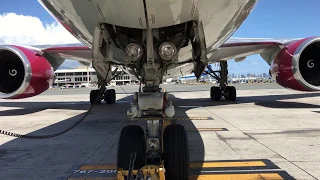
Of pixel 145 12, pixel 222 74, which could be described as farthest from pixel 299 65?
pixel 145 12

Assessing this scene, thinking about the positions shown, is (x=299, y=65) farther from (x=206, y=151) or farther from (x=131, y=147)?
(x=131, y=147)

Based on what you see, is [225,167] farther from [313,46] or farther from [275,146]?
[313,46]

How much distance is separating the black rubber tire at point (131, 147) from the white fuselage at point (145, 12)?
1.16 metres

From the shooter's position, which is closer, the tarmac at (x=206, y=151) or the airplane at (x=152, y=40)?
the airplane at (x=152, y=40)

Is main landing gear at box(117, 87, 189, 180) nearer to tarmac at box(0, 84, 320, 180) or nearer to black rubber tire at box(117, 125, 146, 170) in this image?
black rubber tire at box(117, 125, 146, 170)

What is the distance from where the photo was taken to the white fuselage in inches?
102

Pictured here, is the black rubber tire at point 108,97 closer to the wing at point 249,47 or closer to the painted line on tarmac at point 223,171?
the wing at point 249,47

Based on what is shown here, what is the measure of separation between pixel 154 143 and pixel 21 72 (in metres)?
7.54

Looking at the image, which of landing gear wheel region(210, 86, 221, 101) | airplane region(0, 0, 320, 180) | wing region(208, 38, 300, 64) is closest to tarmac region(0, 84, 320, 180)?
airplane region(0, 0, 320, 180)

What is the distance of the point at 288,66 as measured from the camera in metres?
8.66

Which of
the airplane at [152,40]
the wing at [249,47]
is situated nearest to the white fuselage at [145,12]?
the airplane at [152,40]

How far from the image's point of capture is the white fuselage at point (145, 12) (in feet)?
8.51

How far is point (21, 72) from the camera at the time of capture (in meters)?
9.33

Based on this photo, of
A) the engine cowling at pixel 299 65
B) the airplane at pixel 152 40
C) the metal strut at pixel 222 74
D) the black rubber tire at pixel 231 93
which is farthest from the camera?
the black rubber tire at pixel 231 93
